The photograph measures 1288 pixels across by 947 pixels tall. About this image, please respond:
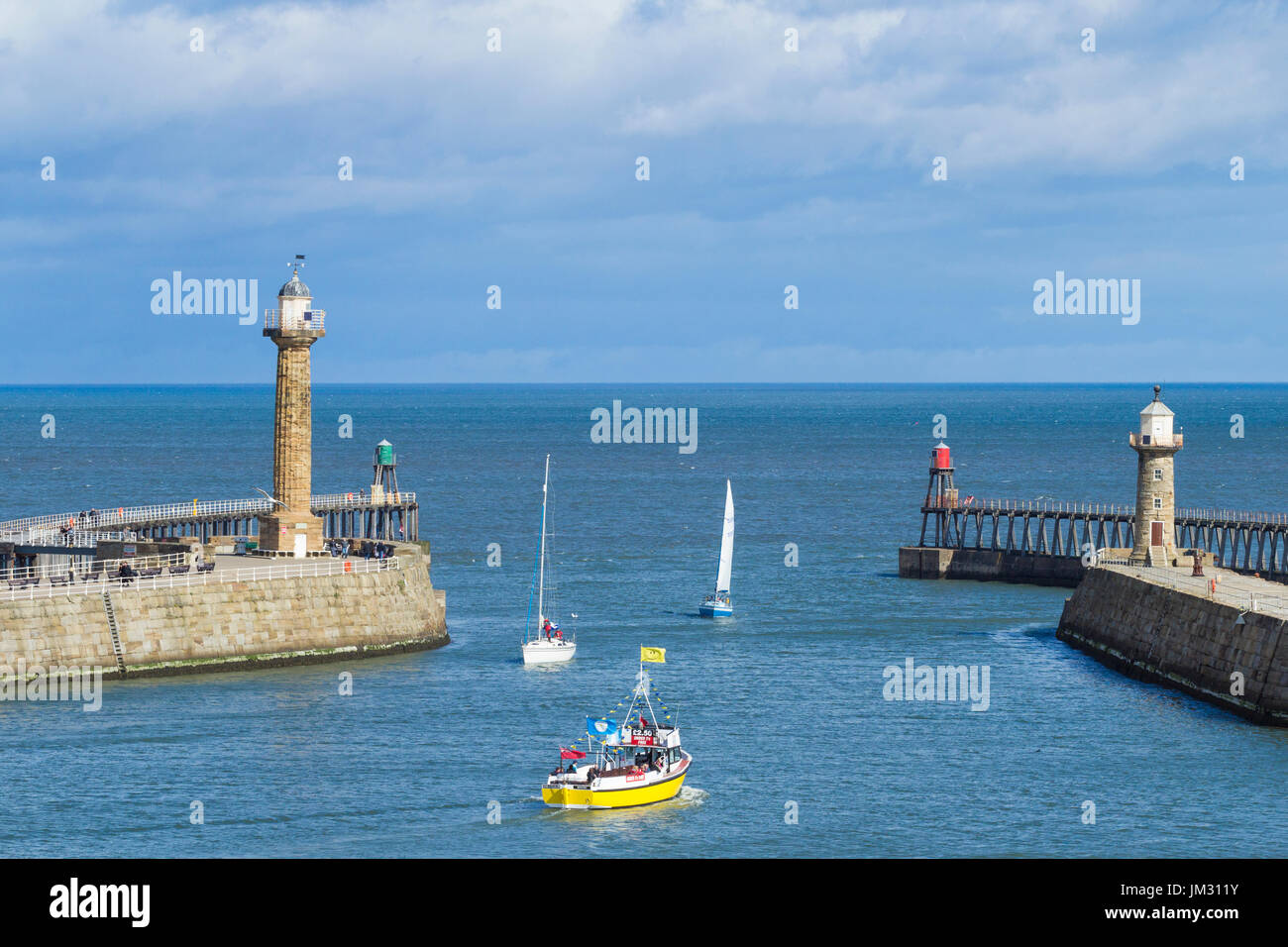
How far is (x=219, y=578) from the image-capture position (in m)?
66.3

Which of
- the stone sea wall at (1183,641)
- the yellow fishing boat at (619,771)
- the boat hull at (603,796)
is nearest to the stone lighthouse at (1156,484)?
the stone sea wall at (1183,641)

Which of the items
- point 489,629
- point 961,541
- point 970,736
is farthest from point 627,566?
point 970,736

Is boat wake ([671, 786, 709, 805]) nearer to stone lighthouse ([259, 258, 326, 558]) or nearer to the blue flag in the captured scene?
the blue flag

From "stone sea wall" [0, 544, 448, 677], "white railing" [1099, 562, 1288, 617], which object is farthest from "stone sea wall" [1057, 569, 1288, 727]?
"stone sea wall" [0, 544, 448, 677]

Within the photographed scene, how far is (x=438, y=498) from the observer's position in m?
157

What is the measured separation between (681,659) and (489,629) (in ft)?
35.6

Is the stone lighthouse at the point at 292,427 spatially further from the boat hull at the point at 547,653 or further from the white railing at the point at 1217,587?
the white railing at the point at 1217,587

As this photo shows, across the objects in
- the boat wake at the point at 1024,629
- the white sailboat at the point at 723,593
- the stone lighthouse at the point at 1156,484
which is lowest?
the boat wake at the point at 1024,629

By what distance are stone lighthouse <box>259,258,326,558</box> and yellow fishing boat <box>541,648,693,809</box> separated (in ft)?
102

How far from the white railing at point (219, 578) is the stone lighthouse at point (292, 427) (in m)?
4.22

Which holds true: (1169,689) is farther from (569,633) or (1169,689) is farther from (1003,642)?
(569,633)

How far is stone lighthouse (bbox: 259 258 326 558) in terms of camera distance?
77250 mm

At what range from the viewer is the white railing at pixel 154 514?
85.2 meters

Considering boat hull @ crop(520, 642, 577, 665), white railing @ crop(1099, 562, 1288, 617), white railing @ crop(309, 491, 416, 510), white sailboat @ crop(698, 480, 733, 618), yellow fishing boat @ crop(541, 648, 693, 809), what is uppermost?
white railing @ crop(309, 491, 416, 510)
